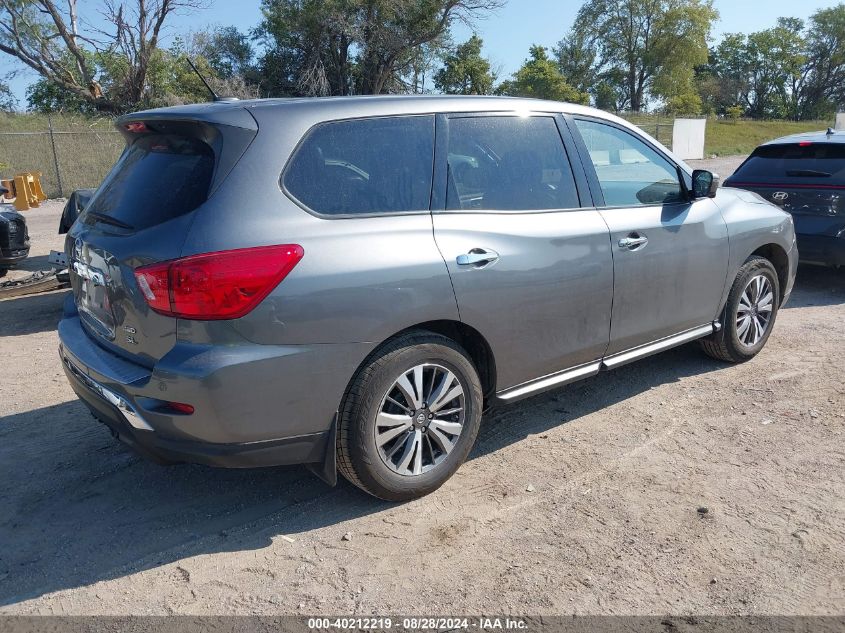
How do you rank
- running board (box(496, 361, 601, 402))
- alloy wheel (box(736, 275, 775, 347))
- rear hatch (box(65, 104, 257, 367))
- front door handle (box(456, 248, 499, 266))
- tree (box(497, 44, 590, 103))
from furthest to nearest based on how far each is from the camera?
tree (box(497, 44, 590, 103)) < alloy wheel (box(736, 275, 775, 347)) < running board (box(496, 361, 601, 402)) < front door handle (box(456, 248, 499, 266)) < rear hatch (box(65, 104, 257, 367))

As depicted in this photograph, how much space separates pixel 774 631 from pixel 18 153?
2177cm

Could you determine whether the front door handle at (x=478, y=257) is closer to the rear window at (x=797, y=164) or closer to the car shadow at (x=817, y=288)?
the car shadow at (x=817, y=288)

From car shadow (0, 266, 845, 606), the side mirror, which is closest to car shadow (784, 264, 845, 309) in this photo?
the side mirror

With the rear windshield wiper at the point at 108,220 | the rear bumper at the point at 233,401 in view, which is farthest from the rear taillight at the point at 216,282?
the rear windshield wiper at the point at 108,220

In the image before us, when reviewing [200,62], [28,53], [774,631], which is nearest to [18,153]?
[28,53]

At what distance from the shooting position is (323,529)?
331 cm

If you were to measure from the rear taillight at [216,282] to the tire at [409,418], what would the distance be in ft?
2.00

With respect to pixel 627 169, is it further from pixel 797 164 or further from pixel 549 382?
pixel 797 164

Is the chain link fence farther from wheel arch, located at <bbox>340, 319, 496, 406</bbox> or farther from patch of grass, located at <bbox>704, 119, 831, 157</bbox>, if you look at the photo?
patch of grass, located at <bbox>704, 119, 831, 157</bbox>

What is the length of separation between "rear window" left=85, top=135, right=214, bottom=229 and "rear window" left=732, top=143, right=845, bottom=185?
653cm

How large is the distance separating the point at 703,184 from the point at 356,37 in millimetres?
33726

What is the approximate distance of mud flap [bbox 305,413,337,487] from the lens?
3.15 meters

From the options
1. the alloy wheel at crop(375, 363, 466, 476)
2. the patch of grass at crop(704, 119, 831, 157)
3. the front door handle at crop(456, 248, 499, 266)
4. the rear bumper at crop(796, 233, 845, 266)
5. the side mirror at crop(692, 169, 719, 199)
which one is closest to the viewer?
the alloy wheel at crop(375, 363, 466, 476)

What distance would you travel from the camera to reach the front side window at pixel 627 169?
427cm
